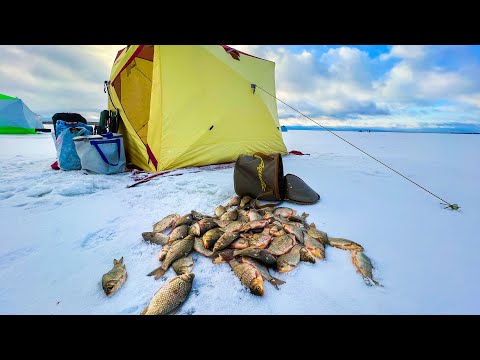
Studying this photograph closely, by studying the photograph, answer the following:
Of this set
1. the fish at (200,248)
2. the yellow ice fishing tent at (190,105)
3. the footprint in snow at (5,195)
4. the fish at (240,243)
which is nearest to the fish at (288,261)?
the fish at (240,243)

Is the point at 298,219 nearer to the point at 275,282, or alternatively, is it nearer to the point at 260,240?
the point at 260,240

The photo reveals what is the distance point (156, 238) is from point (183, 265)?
45 centimetres

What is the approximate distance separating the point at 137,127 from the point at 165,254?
431 cm

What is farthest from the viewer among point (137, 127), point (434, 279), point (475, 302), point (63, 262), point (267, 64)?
point (267, 64)

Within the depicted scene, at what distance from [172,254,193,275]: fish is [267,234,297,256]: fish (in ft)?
1.81

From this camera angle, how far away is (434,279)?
129 cm

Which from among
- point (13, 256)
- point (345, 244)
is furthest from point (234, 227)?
point (13, 256)

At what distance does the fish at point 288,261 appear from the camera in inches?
52.7

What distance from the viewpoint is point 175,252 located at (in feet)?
4.73
